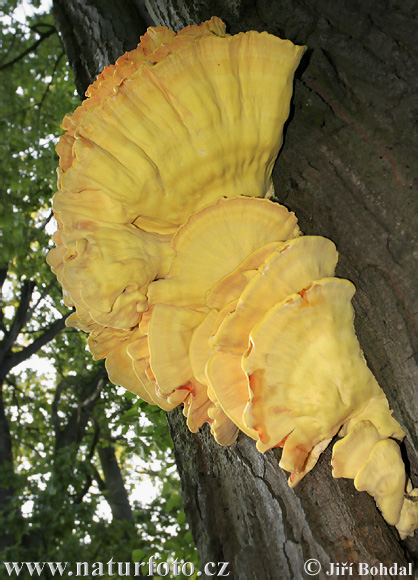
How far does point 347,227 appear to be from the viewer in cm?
136

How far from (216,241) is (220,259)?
2.5 inches

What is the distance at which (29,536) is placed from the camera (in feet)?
23.0

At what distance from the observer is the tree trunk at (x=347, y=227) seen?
4.13 feet

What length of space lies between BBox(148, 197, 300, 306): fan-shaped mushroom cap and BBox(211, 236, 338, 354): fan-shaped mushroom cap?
16 cm

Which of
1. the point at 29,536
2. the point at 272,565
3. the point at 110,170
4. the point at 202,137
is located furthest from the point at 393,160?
the point at 29,536

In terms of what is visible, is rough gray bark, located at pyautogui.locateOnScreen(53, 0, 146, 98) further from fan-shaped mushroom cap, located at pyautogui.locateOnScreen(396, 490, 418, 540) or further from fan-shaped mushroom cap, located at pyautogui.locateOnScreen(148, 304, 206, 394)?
fan-shaped mushroom cap, located at pyautogui.locateOnScreen(396, 490, 418, 540)

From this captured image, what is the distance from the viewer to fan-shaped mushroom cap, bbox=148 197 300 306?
4.47ft

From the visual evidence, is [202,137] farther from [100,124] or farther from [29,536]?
[29,536]

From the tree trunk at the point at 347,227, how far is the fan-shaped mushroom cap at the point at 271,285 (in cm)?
18

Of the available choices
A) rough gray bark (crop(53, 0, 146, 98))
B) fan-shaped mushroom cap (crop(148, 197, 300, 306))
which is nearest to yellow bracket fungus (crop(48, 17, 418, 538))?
fan-shaped mushroom cap (crop(148, 197, 300, 306))

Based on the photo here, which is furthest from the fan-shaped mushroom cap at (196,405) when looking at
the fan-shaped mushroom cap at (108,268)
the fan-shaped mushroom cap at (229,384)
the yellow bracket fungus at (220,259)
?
the fan-shaped mushroom cap at (108,268)

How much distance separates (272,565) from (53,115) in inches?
304

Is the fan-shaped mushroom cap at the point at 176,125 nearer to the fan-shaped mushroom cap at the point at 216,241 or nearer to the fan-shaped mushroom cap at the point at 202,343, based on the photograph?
the fan-shaped mushroom cap at the point at 216,241

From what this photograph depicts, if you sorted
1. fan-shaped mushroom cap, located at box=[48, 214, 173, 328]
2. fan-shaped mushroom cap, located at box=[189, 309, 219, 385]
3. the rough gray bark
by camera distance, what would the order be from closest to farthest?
fan-shaped mushroom cap, located at box=[48, 214, 173, 328] → fan-shaped mushroom cap, located at box=[189, 309, 219, 385] → the rough gray bark
